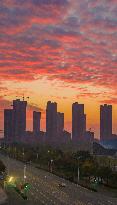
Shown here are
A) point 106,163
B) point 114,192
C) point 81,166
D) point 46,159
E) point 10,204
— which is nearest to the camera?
point 10,204

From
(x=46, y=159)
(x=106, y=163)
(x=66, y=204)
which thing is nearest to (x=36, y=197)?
(x=66, y=204)

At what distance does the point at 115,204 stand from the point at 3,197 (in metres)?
23.2

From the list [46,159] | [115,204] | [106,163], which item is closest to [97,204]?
[115,204]

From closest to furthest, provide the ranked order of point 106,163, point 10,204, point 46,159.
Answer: point 10,204 < point 106,163 < point 46,159

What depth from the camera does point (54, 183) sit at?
352ft

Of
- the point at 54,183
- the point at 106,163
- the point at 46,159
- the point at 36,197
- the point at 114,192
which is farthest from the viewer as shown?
the point at 46,159

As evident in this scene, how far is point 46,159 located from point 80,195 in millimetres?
102383

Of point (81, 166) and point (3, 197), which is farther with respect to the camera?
point (81, 166)

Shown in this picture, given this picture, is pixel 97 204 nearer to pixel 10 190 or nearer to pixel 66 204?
pixel 66 204

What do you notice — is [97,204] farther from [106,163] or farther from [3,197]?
[106,163]

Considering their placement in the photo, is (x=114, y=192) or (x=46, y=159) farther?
(x=46, y=159)

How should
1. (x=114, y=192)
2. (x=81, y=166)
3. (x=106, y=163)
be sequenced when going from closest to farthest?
(x=114, y=192) → (x=81, y=166) → (x=106, y=163)

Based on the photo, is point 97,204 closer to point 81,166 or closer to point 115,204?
point 115,204

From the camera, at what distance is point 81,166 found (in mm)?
134500
